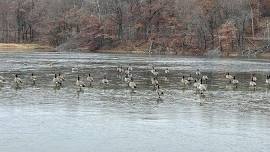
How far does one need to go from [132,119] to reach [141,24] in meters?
113

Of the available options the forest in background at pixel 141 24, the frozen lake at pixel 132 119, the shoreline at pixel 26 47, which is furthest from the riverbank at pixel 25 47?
the frozen lake at pixel 132 119

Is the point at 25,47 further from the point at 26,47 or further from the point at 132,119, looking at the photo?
the point at 132,119

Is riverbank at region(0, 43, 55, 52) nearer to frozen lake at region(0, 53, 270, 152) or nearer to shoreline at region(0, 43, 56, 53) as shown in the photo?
shoreline at region(0, 43, 56, 53)

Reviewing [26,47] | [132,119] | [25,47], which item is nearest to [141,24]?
[26,47]

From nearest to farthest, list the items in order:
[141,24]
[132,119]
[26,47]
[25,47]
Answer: [132,119] → [25,47] → [26,47] → [141,24]

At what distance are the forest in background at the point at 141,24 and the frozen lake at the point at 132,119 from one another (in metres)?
80.0

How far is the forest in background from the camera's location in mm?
127500

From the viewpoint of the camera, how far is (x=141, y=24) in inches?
5620

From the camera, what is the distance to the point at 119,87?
48.2 meters

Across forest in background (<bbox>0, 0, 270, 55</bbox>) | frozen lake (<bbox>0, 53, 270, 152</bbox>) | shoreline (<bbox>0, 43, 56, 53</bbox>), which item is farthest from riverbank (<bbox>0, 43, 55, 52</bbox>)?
frozen lake (<bbox>0, 53, 270, 152</bbox>)

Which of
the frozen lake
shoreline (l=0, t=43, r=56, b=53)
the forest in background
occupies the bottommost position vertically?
the frozen lake

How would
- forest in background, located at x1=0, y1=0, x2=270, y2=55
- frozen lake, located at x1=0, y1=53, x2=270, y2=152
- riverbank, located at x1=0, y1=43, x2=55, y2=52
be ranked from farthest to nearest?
riverbank, located at x1=0, y1=43, x2=55, y2=52
forest in background, located at x1=0, y1=0, x2=270, y2=55
frozen lake, located at x1=0, y1=53, x2=270, y2=152

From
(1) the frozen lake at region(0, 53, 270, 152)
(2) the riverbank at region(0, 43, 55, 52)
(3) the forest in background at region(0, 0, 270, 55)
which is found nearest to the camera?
(1) the frozen lake at region(0, 53, 270, 152)

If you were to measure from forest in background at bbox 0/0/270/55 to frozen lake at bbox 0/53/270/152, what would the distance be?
80.0 meters
